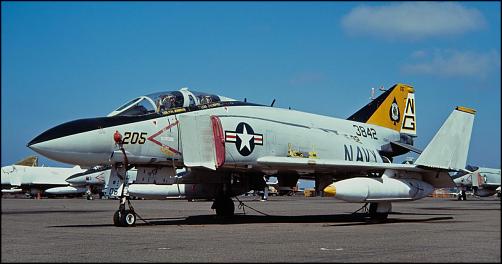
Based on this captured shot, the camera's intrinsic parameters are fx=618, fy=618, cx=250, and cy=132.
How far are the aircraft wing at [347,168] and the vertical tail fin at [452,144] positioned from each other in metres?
0.25

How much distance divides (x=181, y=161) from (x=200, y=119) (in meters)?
1.23

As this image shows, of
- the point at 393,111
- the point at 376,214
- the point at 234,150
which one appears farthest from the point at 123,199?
the point at 393,111

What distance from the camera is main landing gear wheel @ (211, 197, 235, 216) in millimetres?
19781

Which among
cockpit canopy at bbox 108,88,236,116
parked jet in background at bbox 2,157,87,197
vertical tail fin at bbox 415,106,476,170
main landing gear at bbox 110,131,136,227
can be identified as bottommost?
parked jet in background at bbox 2,157,87,197

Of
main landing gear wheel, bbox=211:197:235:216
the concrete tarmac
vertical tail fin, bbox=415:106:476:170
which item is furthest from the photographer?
main landing gear wheel, bbox=211:197:235:216

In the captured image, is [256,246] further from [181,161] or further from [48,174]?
[48,174]

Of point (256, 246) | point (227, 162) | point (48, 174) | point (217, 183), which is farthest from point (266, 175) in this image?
point (48, 174)

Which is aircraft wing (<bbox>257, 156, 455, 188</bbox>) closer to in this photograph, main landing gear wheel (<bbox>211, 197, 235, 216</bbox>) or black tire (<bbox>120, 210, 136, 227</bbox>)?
main landing gear wheel (<bbox>211, 197, 235, 216</bbox>)

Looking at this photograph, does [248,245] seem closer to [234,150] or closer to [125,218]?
[125,218]

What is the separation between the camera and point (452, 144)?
60.6 feet

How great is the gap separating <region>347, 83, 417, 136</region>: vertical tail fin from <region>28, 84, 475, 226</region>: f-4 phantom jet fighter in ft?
8.87

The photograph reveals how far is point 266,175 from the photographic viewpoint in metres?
19.6

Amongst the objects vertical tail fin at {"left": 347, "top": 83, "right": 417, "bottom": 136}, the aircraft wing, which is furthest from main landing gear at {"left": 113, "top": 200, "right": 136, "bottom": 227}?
vertical tail fin at {"left": 347, "top": 83, "right": 417, "bottom": 136}

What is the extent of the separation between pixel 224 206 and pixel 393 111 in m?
8.44
